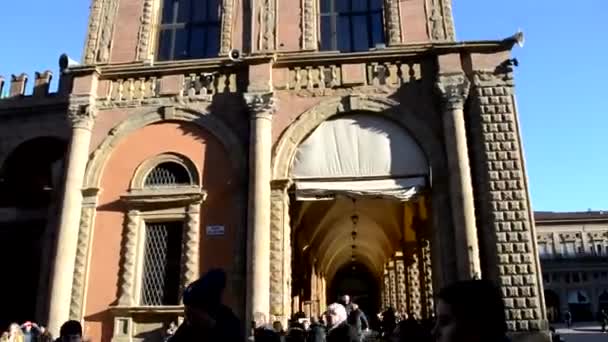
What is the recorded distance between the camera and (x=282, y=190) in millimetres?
14312

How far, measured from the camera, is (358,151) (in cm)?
1478

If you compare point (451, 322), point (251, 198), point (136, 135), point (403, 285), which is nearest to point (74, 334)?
point (451, 322)

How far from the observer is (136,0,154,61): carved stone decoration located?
657 inches

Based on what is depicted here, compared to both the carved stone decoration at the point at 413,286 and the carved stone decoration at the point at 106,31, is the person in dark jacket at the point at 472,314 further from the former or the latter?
the carved stone decoration at the point at 413,286

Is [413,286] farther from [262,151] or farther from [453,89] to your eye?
[262,151]

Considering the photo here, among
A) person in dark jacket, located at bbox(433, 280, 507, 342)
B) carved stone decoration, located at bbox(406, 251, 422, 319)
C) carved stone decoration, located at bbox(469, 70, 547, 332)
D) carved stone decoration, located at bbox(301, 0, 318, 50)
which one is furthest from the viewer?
carved stone decoration, located at bbox(406, 251, 422, 319)

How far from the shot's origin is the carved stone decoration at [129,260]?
549 inches

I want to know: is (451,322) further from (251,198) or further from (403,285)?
(403,285)

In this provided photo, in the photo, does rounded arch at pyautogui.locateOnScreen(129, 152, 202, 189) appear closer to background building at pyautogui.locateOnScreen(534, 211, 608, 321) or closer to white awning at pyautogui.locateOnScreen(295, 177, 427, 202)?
white awning at pyautogui.locateOnScreen(295, 177, 427, 202)

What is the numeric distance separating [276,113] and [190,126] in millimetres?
2453

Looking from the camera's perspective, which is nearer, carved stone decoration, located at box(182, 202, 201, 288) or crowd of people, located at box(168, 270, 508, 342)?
crowd of people, located at box(168, 270, 508, 342)

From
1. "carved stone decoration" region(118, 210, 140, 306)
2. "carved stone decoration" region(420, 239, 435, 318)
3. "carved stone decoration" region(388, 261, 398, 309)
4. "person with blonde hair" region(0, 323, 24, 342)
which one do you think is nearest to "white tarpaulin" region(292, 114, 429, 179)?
"carved stone decoration" region(118, 210, 140, 306)

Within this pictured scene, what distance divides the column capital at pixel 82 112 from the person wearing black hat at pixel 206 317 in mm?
13408

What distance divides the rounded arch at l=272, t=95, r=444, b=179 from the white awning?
586 millimetres
